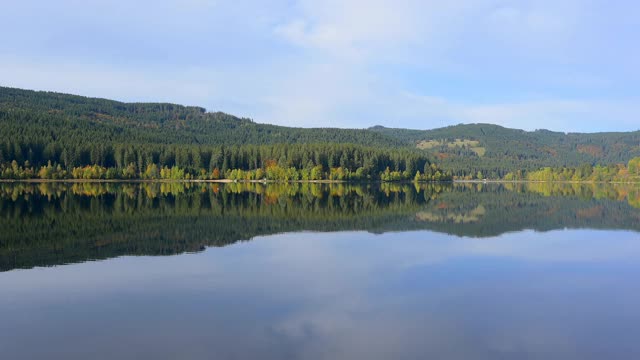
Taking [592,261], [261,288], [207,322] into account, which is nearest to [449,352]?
[207,322]

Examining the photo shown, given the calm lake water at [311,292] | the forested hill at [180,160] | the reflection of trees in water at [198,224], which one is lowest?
the reflection of trees in water at [198,224]

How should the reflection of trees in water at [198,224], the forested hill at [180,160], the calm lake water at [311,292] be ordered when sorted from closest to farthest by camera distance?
the calm lake water at [311,292]
the reflection of trees in water at [198,224]
the forested hill at [180,160]

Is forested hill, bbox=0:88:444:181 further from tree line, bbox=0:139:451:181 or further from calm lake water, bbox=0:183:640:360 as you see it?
calm lake water, bbox=0:183:640:360

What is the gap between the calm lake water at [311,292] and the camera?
556 inches

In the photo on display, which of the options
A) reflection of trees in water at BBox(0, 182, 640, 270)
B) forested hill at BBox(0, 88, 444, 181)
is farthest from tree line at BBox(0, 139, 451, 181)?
reflection of trees in water at BBox(0, 182, 640, 270)

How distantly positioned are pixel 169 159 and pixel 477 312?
17864 cm

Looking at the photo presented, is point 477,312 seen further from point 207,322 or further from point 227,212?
point 227,212

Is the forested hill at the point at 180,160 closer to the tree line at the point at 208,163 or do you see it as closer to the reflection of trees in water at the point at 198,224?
the tree line at the point at 208,163

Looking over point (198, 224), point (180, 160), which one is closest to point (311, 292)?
point (198, 224)

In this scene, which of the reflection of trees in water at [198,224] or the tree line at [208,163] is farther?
the tree line at [208,163]

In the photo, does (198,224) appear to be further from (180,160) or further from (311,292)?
(180,160)

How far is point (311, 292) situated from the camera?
19.8m

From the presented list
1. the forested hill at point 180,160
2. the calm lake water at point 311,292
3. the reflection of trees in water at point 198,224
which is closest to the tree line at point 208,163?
the forested hill at point 180,160

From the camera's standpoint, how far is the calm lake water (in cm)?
1412
